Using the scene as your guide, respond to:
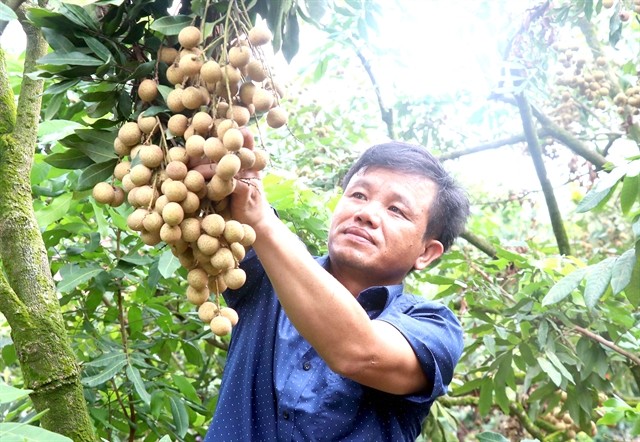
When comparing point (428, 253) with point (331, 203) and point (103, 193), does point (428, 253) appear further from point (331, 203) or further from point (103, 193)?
point (103, 193)

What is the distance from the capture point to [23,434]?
0.85m

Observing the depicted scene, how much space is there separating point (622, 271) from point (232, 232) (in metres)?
1.03

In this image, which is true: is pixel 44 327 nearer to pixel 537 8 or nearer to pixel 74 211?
pixel 74 211

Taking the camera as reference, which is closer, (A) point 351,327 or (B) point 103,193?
(B) point 103,193

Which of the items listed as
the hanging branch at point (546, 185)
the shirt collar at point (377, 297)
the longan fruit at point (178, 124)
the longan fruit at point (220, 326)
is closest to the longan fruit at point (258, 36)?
the longan fruit at point (178, 124)

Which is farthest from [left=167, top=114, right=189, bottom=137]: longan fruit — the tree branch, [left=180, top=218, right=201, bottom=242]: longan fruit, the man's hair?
the tree branch

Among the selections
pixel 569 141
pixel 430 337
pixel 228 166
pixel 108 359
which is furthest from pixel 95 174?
pixel 569 141

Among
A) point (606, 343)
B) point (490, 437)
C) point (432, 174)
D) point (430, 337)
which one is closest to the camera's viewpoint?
point (430, 337)

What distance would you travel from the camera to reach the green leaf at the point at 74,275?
1578mm

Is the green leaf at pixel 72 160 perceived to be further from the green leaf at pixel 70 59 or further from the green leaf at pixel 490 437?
the green leaf at pixel 490 437

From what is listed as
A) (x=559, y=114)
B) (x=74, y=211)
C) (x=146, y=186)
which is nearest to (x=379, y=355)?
(x=146, y=186)

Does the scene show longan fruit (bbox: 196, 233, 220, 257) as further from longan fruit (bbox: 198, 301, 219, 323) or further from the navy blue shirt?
the navy blue shirt

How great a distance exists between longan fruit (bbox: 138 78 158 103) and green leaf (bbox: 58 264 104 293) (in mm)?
713

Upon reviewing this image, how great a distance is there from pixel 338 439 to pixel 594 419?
1.44m
